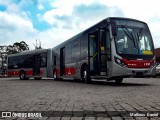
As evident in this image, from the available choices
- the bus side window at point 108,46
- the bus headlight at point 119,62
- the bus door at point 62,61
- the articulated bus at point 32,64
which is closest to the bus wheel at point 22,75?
the articulated bus at point 32,64

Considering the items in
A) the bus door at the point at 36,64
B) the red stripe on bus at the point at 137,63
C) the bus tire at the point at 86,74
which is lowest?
the bus tire at the point at 86,74

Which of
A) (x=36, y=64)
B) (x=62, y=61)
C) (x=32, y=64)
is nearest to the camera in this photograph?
(x=62, y=61)

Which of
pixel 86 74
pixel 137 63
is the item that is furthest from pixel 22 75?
pixel 137 63

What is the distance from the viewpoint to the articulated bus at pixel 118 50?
41.9 ft

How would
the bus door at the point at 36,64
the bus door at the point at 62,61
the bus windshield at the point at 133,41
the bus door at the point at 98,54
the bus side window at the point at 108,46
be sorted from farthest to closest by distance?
the bus door at the point at 36,64 → the bus door at the point at 62,61 → the bus door at the point at 98,54 → the bus side window at the point at 108,46 → the bus windshield at the point at 133,41

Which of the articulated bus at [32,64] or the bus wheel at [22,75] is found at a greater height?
the articulated bus at [32,64]

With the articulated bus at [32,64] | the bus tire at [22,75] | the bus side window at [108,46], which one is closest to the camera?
the bus side window at [108,46]

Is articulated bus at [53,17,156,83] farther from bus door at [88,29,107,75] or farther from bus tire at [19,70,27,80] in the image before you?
bus tire at [19,70,27,80]

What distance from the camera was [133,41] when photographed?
13.2 meters

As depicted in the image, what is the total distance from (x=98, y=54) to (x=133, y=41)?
1.95 metres

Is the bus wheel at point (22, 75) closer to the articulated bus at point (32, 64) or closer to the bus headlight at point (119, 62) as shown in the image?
the articulated bus at point (32, 64)

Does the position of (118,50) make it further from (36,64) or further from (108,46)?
(36,64)

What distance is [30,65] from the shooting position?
28.6m

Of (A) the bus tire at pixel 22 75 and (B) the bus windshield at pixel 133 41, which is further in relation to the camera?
(A) the bus tire at pixel 22 75
